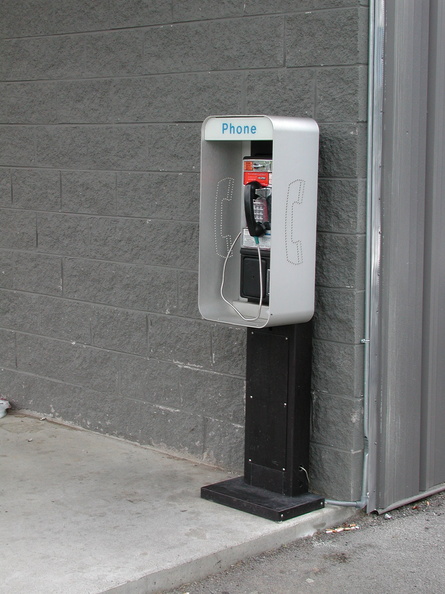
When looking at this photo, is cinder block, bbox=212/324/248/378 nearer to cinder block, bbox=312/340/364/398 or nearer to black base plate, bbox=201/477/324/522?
cinder block, bbox=312/340/364/398

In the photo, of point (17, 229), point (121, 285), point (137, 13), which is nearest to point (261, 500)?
point (121, 285)

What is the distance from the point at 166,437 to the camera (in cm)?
555

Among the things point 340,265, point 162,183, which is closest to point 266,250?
point 340,265

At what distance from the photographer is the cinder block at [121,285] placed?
214 inches

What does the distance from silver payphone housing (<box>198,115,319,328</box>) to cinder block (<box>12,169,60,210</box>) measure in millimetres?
1497

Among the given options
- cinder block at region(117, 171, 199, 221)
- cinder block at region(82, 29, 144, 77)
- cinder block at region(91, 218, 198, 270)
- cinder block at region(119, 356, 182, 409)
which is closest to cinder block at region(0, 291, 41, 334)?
cinder block at region(91, 218, 198, 270)


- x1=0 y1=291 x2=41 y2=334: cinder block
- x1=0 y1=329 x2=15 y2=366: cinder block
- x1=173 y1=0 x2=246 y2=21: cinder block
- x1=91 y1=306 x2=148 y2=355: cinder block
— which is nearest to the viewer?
x1=173 y1=0 x2=246 y2=21: cinder block

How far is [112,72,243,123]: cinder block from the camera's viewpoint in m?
5.02

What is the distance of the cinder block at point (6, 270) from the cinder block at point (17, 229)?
0.06 m

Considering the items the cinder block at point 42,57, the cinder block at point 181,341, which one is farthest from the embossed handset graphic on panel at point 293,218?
the cinder block at point 42,57

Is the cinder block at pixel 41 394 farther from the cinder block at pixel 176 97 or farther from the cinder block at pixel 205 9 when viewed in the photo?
the cinder block at pixel 205 9

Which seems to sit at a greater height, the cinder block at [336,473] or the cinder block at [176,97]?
the cinder block at [176,97]

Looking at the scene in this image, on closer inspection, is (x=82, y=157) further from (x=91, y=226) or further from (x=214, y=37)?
(x=214, y=37)

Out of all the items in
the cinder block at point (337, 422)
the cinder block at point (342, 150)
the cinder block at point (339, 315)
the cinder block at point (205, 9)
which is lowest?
the cinder block at point (337, 422)
